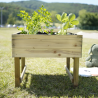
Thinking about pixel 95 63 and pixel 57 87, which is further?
pixel 95 63

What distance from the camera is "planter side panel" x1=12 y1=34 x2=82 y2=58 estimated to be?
6.38 ft

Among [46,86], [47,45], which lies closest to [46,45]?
[47,45]

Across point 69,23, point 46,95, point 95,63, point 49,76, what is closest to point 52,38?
point 69,23

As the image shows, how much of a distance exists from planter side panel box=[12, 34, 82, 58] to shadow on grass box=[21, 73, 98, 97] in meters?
0.60

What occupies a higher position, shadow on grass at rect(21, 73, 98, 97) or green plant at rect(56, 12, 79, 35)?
green plant at rect(56, 12, 79, 35)

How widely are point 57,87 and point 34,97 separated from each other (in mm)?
498

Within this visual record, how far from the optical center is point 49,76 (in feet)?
9.12

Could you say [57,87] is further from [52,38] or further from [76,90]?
[52,38]

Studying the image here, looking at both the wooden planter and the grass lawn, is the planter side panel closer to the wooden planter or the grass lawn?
the wooden planter

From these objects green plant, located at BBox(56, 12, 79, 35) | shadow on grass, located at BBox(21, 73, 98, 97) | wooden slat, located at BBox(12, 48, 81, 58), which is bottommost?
shadow on grass, located at BBox(21, 73, 98, 97)

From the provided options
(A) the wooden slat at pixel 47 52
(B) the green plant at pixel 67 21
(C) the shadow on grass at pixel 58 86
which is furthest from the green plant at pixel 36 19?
(C) the shadow on grass at pixel 58 86

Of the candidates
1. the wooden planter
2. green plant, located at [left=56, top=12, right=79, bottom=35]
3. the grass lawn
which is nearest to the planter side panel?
the wooden planter

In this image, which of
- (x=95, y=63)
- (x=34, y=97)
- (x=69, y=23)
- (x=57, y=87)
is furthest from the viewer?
(x=95, y=63)

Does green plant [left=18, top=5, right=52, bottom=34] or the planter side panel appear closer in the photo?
the planter side panel
